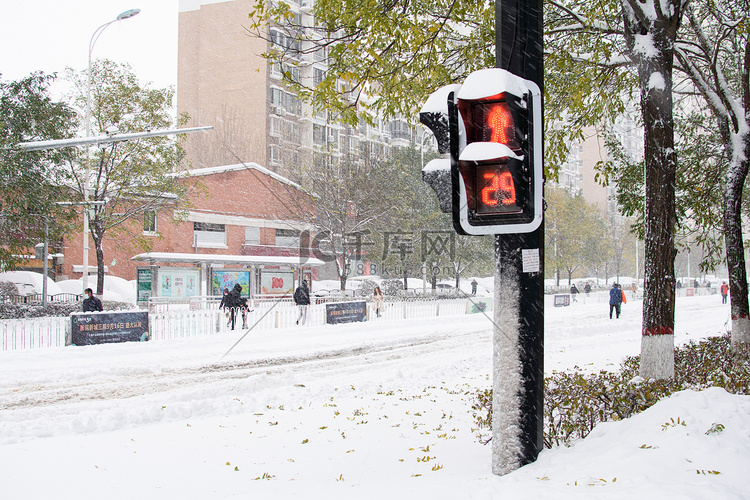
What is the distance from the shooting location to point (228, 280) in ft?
118

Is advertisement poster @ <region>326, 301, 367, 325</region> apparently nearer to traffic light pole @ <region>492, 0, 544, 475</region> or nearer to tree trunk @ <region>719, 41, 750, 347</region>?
tree trunk @ <region>719, 41, 750, 347</region>

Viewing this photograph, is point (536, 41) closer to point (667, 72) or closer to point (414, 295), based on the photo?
point (667, 72)

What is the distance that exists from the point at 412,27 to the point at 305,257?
109 feet

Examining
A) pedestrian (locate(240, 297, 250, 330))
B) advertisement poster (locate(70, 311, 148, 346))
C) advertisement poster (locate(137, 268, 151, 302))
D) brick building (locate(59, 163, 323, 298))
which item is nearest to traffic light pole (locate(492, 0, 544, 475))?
advertisement poster (locate(70, 311, 148, 346))

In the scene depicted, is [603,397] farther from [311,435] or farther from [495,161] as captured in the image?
[311,435]

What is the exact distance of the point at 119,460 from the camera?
5391mm

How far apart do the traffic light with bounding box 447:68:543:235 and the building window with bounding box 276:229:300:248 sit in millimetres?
36628

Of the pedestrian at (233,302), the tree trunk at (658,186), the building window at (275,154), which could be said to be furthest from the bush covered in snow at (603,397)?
the building window at (275,154)

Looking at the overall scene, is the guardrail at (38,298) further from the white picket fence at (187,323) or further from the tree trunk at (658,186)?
the tree trunk at (658,186)

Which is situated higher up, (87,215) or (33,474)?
(87,215)

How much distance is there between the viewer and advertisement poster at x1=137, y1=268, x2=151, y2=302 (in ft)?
103

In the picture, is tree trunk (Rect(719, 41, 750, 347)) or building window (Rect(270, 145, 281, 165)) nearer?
tree trunk (Rect(719, 41, 750, 347))

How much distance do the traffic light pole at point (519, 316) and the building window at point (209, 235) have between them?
34.8m

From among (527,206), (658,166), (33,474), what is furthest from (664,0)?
(33,474)
